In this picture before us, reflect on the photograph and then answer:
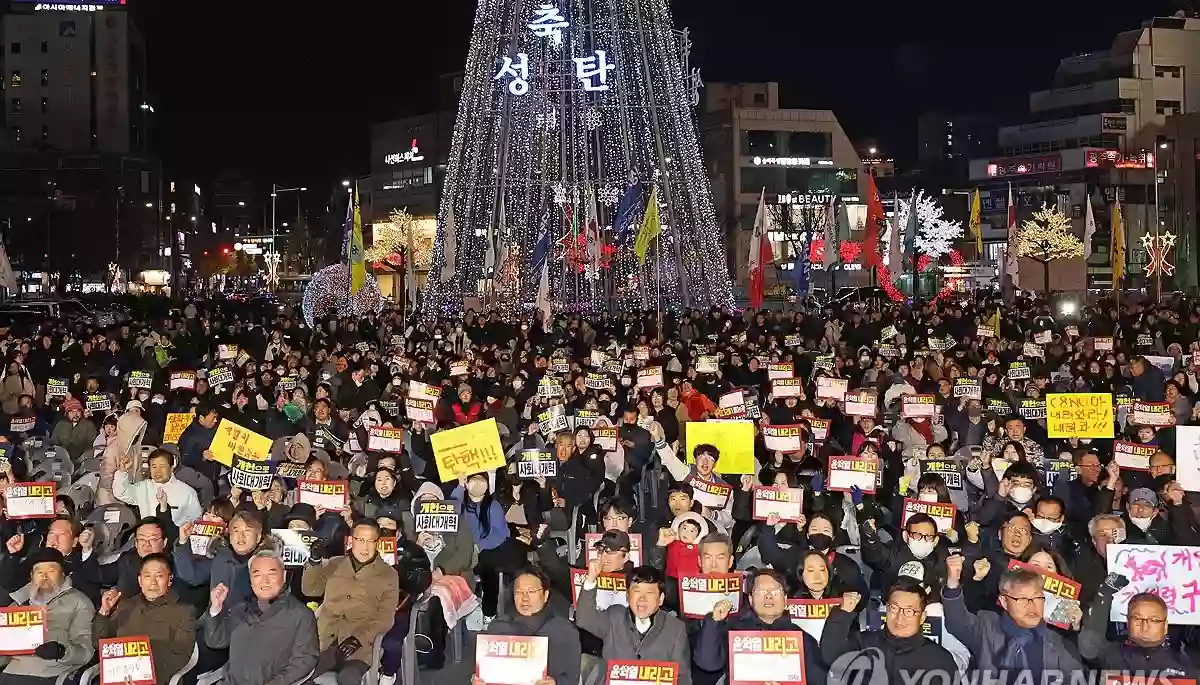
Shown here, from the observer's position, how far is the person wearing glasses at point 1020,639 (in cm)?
800

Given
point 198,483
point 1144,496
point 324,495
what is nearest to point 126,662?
point 324,495

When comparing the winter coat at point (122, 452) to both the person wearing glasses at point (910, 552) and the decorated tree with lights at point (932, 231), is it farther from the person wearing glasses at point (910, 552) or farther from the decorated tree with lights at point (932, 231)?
the decorated tree with lights at point (932, 231)

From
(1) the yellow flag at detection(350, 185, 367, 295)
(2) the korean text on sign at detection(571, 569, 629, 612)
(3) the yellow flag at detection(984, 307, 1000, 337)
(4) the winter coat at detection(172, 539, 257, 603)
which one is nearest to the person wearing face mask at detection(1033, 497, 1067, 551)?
(2) the korean text on sign at detection(571, 569, 629, 612)

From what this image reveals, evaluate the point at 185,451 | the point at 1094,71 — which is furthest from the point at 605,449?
the point at 1094,71

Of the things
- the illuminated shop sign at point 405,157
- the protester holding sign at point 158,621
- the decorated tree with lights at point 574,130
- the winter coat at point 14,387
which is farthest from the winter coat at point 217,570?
the illuminated shop sign at point 405,157

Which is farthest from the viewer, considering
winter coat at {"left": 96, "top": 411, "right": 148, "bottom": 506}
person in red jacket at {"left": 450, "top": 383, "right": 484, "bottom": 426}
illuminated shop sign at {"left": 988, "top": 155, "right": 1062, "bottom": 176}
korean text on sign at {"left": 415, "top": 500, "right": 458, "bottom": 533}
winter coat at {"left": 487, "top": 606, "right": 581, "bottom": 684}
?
illuminated shop sign at {"left": 988, "top": 155, "right": 1062, "bottom": 176}

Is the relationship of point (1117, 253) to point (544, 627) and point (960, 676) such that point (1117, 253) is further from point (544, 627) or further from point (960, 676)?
point (544, 627)

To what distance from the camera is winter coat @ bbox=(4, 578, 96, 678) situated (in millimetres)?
8805

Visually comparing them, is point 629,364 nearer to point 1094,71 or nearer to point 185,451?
point 185,451

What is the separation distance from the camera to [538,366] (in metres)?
21.7

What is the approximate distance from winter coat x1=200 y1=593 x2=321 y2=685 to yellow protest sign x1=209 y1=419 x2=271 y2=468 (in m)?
4.83

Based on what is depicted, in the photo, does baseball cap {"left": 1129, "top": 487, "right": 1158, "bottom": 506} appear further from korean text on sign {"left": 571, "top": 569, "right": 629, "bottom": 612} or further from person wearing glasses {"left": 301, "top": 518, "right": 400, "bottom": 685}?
person wearing glasses {"left": 301, "top": 518, "right": 400, "bottom": 685}

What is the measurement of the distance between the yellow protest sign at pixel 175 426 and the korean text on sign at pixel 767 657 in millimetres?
9092

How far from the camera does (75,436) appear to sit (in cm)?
1608
